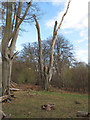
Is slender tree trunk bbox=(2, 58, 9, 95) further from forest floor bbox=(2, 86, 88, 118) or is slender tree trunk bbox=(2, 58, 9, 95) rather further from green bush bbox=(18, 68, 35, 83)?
green bush bbox=(18, 68, 35, 83)

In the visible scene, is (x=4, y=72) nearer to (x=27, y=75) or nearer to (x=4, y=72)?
(x=4, y=72)

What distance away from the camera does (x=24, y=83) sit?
11.7m

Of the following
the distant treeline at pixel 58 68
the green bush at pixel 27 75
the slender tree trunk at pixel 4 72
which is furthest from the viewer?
the green bush at pixel 27 75

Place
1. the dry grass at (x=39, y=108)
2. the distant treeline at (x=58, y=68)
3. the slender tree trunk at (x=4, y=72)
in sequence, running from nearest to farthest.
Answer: the dry grass at (x=39, y=108) < the slender tree trunk at (x=4, y=72) < the distant treeline at (x=58, y=68)

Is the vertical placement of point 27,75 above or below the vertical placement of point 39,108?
above

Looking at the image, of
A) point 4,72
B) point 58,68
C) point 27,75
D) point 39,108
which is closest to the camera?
point 39,108

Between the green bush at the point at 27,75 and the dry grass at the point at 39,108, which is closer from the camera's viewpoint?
the dry grass at the point at 39,108

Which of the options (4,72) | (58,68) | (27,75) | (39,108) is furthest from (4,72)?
(27,75)

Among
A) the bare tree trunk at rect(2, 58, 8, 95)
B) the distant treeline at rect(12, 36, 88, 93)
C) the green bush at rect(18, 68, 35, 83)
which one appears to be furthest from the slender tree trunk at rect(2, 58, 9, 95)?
the green bush at rect(18, 68, 35, 83)

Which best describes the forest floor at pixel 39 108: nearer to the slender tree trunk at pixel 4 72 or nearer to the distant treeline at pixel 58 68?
the slender tree trunk at pixel 4 72

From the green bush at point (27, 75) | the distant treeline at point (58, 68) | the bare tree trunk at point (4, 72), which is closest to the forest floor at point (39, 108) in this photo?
the bare tree trunk at point (4, 72)

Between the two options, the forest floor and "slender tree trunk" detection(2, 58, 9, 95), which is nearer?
the forest floor

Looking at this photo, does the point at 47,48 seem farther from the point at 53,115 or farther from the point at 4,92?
the point at 53,115

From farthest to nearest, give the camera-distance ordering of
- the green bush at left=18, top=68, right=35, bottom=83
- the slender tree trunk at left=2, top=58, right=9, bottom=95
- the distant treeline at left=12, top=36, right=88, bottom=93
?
the green bush at left=18, top=68, right=35, bottom=83 < the distant treeline at left=12, top=36, right=88, bottom=93 < the slender tree trunk at left=2, top=58, right=9, bottom=95
